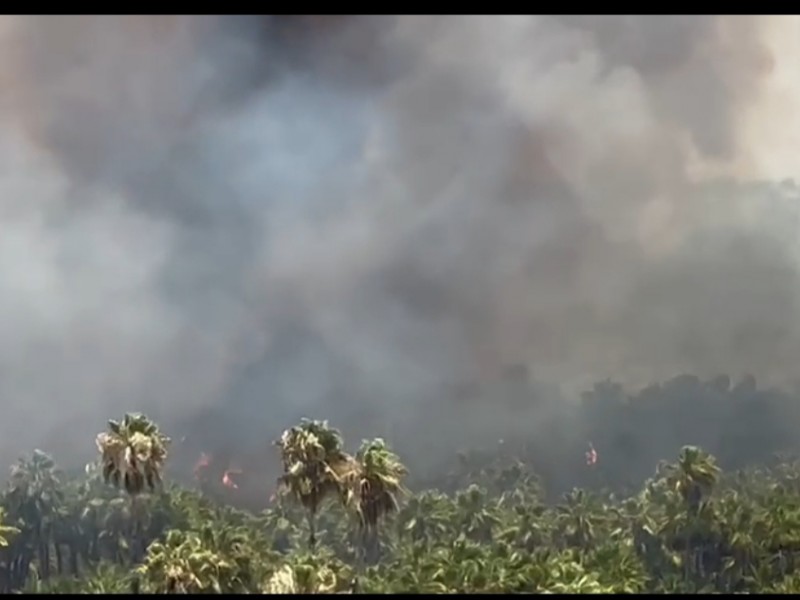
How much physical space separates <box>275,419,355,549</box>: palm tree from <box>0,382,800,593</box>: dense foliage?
0.20ft

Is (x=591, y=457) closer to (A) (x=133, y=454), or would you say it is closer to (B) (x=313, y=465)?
(B) (x=313, y=465)

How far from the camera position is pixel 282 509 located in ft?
236

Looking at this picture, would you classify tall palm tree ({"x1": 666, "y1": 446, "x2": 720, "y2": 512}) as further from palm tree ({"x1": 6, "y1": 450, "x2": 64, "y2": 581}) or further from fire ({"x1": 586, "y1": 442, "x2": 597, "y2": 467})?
palm tree ({"x1": 6, "y1": 450, "x2": 64, "y2": 581})

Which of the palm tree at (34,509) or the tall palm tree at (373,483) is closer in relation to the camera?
the tall palm tree at (373,483)

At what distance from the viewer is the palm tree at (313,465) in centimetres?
4288

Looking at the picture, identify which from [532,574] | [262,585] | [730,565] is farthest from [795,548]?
[262,585]

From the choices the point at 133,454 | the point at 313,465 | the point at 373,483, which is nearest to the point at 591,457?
the point at 373,483

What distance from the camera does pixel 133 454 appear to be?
144ft

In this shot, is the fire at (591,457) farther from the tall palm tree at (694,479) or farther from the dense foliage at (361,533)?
the tall palm tree at (694,479)

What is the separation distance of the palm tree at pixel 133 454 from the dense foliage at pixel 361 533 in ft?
0.25

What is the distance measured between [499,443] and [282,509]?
173 ft

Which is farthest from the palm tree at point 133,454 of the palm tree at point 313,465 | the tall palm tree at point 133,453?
the palm tree at point 313,465
